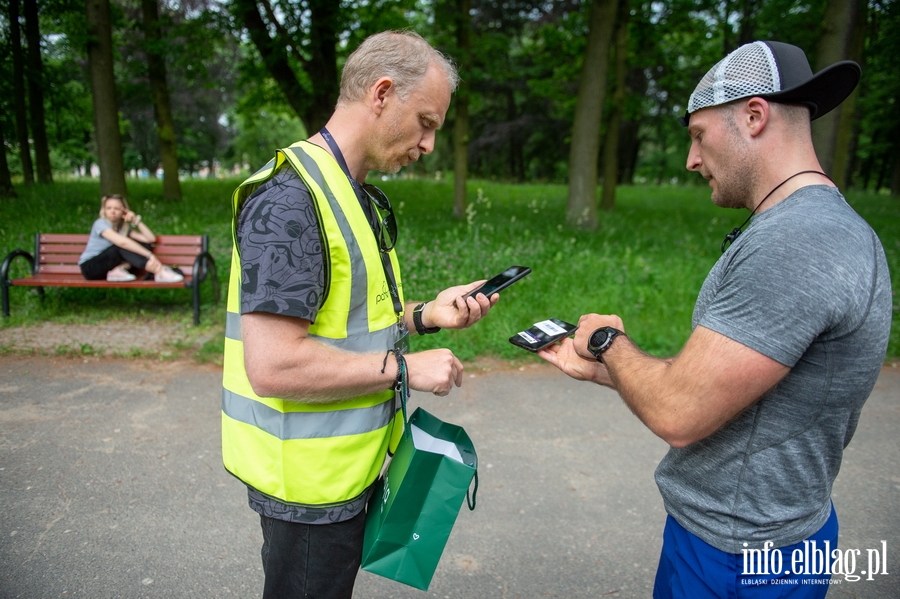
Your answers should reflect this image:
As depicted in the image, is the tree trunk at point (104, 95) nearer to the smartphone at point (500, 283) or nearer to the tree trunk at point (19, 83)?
the tree trunk at point (19, 83)

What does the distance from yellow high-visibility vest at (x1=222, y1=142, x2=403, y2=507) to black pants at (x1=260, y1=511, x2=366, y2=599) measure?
0.34 ft

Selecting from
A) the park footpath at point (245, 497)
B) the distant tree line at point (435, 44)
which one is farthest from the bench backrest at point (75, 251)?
the distant tree line at point (435, 44)

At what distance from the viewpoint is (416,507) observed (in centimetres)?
176

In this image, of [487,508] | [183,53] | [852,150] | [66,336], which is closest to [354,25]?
[183,53]

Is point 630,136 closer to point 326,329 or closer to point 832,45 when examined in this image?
point 832,45

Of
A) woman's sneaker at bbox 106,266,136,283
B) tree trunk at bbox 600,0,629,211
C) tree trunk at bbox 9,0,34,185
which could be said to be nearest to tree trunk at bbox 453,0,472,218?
tree trunk at bbox 600,0,629,211

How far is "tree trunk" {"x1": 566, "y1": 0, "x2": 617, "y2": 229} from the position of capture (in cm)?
1092

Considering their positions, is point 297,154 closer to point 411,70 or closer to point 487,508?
point 411,70

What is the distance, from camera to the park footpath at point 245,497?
299 centimetres

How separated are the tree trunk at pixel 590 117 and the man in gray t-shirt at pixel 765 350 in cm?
967

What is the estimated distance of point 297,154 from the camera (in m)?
1.61

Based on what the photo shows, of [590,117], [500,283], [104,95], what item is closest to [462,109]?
[590,117]

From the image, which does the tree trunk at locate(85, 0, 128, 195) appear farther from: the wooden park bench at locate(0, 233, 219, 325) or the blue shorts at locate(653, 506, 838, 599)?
the blue shorts at locate(653, 506, 838, 599)

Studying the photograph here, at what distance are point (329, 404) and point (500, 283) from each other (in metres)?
0.86
